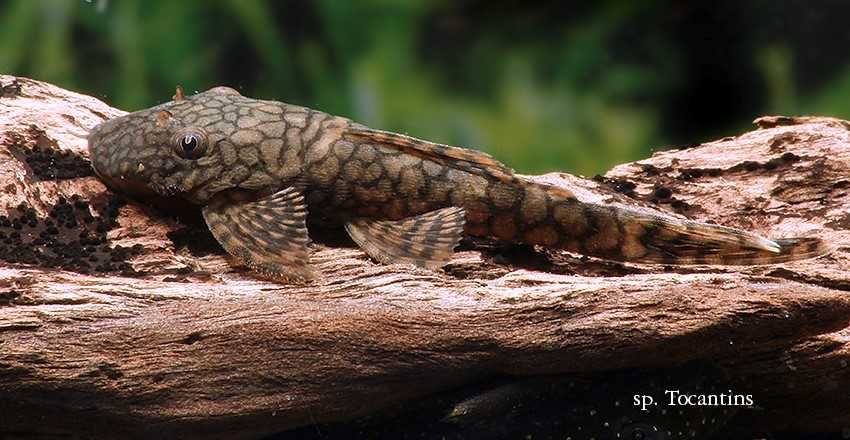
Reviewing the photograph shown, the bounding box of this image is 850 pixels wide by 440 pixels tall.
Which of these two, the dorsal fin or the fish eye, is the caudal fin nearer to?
the dorsal fin

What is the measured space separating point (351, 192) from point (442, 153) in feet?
1.44

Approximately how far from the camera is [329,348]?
345cm

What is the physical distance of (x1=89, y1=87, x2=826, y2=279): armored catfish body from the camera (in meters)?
3.96

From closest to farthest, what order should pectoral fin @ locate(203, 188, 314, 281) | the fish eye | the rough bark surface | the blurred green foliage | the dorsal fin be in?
1. the rough bark surface
2. pectoral fin @ locate(203, 188, 314, 281)
3. the fish eye
4. the dorsal fin
5. the blurred green foliage

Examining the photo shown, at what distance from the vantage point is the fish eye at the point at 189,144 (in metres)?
3.96

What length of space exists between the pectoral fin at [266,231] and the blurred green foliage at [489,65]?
152 centimetres

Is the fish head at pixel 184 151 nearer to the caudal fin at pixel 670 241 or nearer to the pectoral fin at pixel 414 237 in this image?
the pectoral fin at pixel 414 237

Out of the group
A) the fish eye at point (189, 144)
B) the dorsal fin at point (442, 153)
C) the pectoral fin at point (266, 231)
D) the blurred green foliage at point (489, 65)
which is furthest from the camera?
the blurred green foliage at point (489, 65)

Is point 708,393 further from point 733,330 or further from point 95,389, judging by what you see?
point 95,389

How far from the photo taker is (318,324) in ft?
11.3

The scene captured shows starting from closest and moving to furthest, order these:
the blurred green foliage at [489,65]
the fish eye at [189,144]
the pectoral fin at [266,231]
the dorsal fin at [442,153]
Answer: the pectoral fin at [266,231] < the fish eye at [189,144] < the dorsal fin at [442,153] < the blurred green foliage at [489,65]

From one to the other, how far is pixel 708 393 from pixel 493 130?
228 centimetres

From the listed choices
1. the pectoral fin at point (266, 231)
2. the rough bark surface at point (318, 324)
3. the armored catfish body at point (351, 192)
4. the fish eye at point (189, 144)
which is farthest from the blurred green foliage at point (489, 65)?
the pectoral fin at point (266, 231)

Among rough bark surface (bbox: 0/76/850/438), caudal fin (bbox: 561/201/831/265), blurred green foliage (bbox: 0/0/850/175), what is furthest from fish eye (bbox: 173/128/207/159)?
caudal fin (bbox: 561/201/831/265)
